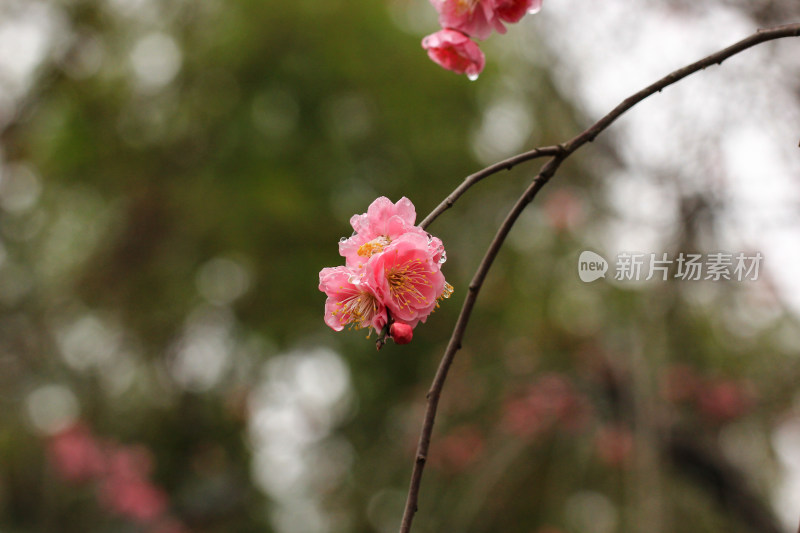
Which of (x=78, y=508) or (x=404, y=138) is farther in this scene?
(x=404, y=138)

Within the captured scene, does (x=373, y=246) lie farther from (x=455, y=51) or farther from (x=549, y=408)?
(x=549, y=408)

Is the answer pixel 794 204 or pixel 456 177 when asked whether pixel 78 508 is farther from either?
pixel 794 204

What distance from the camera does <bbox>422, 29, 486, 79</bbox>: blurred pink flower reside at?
0.65 m

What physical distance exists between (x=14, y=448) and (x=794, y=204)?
4042mm

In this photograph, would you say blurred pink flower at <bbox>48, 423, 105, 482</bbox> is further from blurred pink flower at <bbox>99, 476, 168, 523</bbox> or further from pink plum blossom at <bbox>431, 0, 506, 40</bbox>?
pink plum blossom at <bbox>431, 0, 506, 40</bbox>

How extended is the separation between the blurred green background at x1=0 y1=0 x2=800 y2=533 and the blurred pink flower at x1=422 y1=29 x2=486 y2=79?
134cm

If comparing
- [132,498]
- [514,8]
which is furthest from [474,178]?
[132,498]

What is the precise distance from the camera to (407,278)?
1.74ft

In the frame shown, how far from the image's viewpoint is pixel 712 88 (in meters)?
1.39

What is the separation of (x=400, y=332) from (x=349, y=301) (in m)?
0.05

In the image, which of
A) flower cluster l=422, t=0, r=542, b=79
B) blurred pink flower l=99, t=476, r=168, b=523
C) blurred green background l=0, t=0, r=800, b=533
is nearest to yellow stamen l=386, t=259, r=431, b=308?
flower cluster l=422, t=0, r=542, b=79

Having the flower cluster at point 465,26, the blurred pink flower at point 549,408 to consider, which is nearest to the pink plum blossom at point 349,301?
the flower cluster at point 465,26

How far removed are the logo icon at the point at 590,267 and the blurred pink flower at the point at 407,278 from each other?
0.69ft

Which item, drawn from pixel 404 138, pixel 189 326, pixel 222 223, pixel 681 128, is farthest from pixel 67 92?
pixel 681 128
